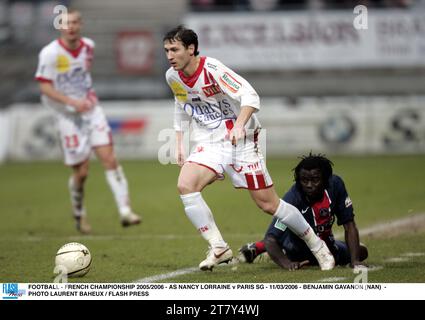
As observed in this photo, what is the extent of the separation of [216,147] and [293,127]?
1370 cm

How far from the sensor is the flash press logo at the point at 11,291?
6.71 m

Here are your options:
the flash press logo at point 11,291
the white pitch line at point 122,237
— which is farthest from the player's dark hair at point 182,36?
the white pitch line at point 122,237

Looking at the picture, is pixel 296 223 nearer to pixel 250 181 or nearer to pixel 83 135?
pixel 250 181

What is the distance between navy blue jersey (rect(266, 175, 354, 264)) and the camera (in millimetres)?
8234

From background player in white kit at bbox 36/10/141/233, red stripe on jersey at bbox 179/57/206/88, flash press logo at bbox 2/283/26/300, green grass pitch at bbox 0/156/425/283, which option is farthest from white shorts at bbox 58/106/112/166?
flash press logo at bbox 2/283/26/300

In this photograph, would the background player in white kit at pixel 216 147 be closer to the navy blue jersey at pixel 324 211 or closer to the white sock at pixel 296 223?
the white sock at pixel 296 223

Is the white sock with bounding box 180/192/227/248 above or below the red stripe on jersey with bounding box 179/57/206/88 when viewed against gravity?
below

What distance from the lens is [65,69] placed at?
11.8 metres

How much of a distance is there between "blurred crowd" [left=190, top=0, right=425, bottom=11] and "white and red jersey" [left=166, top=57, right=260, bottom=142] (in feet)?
53.6

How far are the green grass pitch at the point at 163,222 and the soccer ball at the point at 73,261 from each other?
10 centimetres

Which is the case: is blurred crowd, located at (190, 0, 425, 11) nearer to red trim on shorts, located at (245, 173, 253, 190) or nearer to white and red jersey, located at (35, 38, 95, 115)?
white and red jersey, located at (35, 38, 95, 115)

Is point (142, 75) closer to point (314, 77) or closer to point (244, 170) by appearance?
point (314, 77)

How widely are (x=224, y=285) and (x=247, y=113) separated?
57.9 inches

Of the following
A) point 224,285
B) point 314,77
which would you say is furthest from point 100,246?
point 314,77
